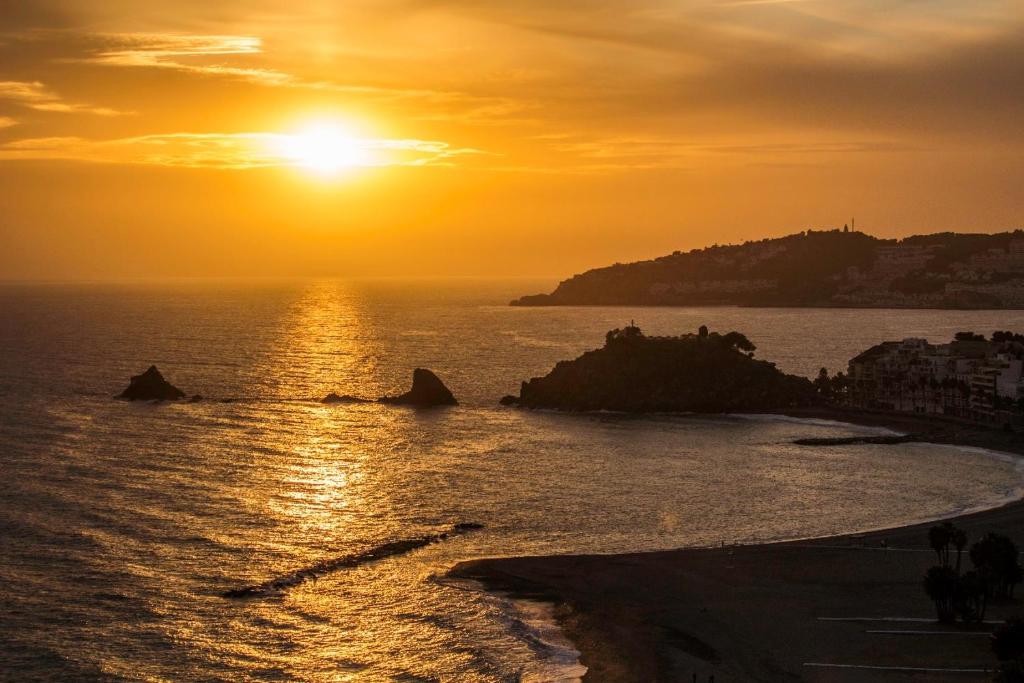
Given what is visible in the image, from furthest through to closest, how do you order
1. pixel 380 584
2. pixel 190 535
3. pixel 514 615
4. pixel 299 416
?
pixel 299 416 → pixel 190 535 → pixel 380 584 → pixel 514 615

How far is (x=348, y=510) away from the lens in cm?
7725

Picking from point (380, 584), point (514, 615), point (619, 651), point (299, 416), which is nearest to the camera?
point (619, 651)

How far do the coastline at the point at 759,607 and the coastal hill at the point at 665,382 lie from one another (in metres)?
62.0

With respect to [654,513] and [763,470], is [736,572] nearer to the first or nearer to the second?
[654,513]

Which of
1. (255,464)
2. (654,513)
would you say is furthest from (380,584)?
(255,464)

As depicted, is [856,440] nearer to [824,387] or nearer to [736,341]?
[824,387]

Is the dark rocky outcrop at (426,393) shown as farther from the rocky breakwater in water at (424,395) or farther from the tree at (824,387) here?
the tree at (824,387)

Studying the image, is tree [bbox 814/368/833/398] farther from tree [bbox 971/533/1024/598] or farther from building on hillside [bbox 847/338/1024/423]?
tree [bbox 971/533/1024/598]

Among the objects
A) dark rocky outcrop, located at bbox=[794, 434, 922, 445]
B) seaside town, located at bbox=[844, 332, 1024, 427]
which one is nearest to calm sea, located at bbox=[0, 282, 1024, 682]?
dark rocky outcrop, located at bbox=[794, 434, 922, 445]

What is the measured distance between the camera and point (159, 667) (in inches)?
1865

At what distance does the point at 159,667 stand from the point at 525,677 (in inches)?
568

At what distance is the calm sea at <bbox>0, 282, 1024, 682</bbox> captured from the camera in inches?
1978

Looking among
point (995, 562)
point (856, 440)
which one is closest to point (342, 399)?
point (856, 440)

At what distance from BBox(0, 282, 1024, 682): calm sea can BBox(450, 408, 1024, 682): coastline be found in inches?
103
